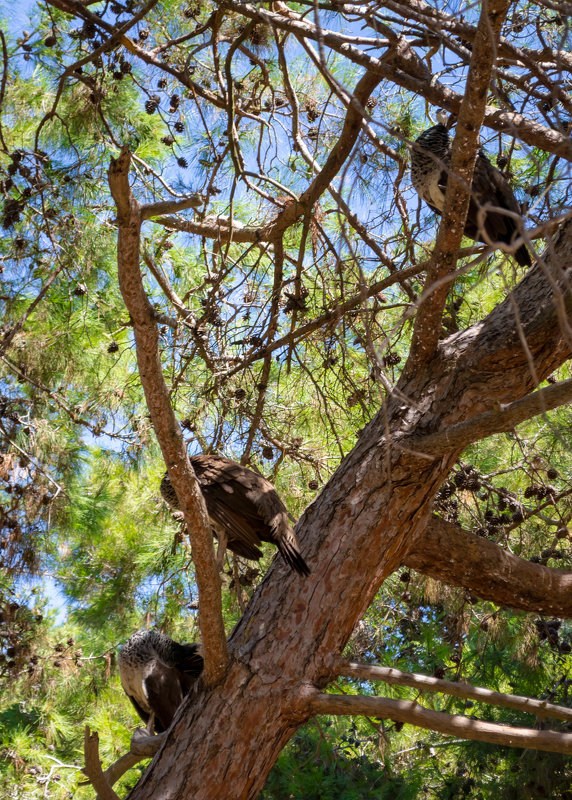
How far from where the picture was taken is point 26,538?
133 inches

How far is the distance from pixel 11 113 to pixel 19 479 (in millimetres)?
1921

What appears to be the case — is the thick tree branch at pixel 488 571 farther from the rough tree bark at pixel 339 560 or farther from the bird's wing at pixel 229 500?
the bird's wing at pixel 229 500

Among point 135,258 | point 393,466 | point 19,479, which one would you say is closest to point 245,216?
point 19,479

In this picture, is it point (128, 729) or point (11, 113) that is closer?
point (11, 113)

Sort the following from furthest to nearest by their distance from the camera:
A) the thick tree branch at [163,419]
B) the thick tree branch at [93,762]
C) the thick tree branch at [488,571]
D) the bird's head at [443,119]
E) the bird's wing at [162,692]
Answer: the bird's head at [443,119] → the bird's wing at [162,692] → the thick tree branch at [488,571] → the thick tree branch at [93,762] → the thick tree branch at [163,419]

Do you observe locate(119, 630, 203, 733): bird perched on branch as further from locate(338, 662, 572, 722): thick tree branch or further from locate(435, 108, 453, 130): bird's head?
locate(435, 108, 453, 130): bird's head

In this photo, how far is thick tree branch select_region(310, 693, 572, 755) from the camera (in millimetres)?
1654

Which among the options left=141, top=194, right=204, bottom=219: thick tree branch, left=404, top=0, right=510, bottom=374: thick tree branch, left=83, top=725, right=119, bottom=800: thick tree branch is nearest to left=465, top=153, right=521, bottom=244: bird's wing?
left=404, top=0, right=510, bottom=374: thick tree branch

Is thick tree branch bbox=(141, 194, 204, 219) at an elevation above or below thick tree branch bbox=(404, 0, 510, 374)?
below

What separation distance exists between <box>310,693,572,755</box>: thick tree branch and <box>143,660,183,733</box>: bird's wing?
125cm

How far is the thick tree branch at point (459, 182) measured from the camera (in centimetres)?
162

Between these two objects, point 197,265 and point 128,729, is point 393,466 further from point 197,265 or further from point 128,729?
point 128,729

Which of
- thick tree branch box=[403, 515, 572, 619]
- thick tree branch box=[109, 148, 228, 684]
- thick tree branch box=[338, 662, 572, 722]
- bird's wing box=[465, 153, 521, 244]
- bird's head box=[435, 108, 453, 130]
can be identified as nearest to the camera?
thick tree branch box=[109, 148, 228, 684]

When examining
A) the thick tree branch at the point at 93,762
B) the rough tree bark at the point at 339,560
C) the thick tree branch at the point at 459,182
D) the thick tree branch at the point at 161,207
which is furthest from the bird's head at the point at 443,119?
the thick tree branch at the point at 93,762
